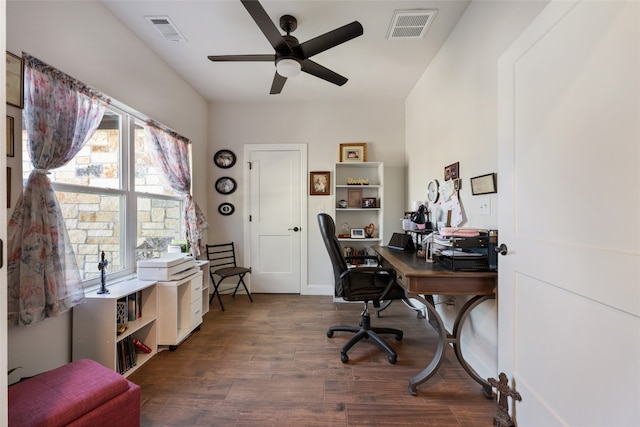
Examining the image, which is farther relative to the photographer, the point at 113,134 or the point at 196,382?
the point at 113,134

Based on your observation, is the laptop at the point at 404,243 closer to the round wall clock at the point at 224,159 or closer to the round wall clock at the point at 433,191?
the round wall clock at the point at 433,191

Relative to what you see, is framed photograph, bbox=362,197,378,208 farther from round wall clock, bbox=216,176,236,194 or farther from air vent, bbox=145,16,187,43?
air vent, bbox=145,16,187,43

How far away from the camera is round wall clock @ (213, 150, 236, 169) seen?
3.65m

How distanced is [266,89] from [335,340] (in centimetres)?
297

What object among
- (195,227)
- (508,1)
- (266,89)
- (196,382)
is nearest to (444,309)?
(196,382)

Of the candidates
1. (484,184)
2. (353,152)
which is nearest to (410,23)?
(484,184)

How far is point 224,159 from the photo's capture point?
3.65 metres

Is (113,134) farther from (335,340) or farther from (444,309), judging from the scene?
(444,309)

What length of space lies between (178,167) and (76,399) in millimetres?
2245

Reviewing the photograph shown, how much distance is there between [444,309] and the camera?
2.49 m

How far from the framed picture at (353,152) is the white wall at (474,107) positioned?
98 cm

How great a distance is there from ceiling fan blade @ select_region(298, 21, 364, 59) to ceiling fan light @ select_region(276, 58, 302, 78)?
9 cm

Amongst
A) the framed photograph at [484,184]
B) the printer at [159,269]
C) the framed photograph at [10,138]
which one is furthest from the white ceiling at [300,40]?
the printer at [159,269]

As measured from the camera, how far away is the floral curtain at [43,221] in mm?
1354
